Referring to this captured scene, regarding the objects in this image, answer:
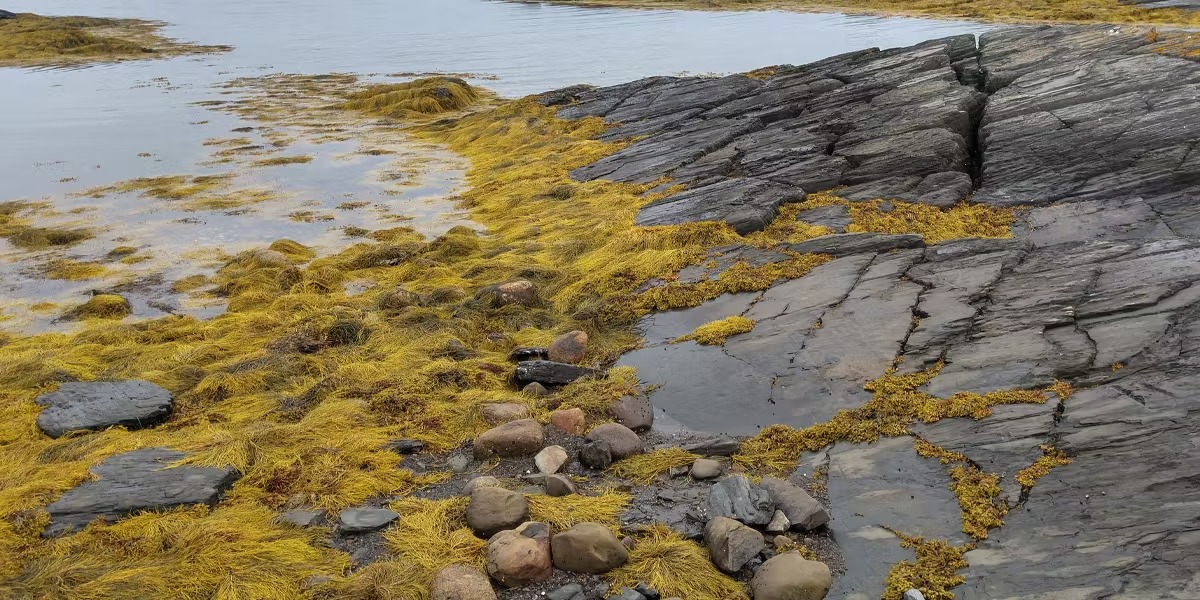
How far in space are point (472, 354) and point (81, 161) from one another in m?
18.1

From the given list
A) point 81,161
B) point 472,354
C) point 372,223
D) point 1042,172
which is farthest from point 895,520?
point 81,161

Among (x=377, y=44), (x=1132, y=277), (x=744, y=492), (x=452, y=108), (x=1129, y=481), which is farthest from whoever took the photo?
(x=377, y=44)

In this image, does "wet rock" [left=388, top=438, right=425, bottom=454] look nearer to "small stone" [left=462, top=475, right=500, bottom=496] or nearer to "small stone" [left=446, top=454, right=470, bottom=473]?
"small stone" [left=446, top=454, right=470, bottom=473]

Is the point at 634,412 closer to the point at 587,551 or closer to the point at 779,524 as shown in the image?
the point at 779,524

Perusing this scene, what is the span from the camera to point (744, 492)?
5555 mm

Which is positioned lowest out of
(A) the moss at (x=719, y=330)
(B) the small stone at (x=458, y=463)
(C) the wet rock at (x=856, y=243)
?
(B) the small stone at (x=458, y=463)

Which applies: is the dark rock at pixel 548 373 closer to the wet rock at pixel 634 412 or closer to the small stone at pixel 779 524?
the wet rock at pixel 634 412

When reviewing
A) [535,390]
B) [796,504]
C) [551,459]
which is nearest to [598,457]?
[551,459]

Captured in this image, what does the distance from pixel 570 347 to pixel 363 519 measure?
3578mm

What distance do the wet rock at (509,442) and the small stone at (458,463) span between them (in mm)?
111

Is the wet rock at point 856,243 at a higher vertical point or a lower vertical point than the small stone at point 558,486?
higher

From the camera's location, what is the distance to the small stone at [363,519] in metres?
5.65

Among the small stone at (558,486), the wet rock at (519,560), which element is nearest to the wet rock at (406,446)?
the small stone at (558,486)

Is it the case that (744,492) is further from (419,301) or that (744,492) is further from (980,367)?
(419,301)
